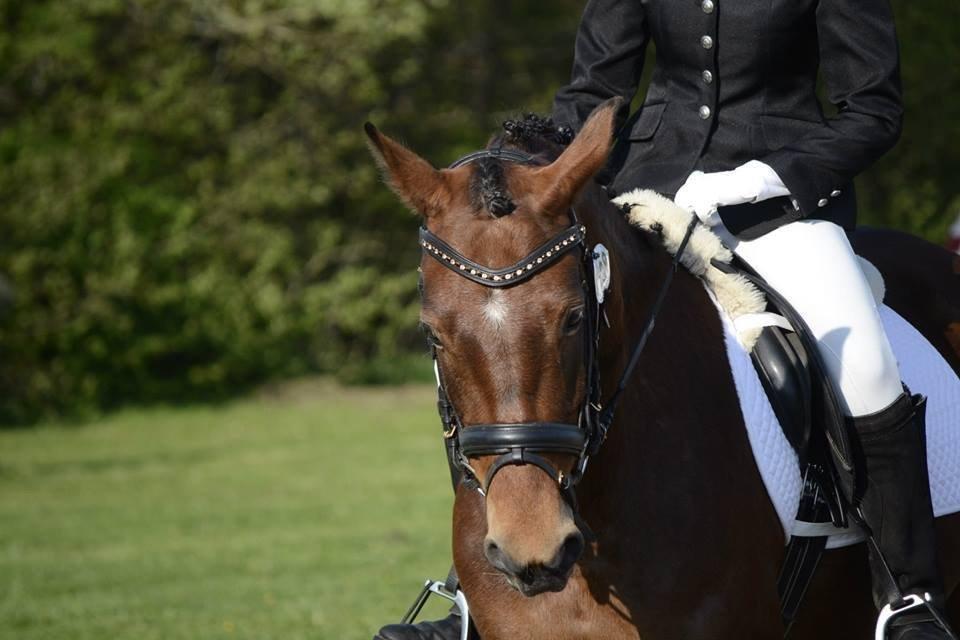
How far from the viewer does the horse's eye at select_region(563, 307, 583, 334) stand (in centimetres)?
302

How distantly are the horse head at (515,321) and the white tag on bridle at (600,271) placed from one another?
29 mm

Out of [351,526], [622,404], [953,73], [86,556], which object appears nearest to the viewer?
[622,404]

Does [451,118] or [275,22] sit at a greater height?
[275,22]

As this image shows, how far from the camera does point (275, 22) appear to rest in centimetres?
2181

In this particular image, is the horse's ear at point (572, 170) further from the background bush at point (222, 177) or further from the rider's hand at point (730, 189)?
the background bush at point (222, 177)

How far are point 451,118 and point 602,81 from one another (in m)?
20.0

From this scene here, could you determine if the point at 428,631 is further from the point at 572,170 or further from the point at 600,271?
the point at 572,170

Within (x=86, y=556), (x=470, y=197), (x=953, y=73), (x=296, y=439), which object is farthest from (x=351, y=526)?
(x=470, y=197)

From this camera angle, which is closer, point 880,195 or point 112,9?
point 880,195

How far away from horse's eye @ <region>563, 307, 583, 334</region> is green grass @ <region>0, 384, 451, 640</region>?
4.99m

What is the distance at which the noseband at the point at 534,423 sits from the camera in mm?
2953

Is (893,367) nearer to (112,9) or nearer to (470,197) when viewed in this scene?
(470,197)

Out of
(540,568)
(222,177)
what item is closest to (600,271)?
(540,568)

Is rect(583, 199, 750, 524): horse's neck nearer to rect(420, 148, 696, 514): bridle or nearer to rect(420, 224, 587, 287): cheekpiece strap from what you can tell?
rect(420, 148, 696, 514): bridle
